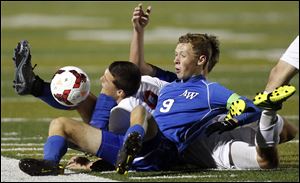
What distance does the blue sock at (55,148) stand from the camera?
843 centimetres

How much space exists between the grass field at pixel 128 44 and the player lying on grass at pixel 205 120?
0.67 ft

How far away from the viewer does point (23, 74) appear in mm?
9344

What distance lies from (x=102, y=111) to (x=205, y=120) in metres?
0.82

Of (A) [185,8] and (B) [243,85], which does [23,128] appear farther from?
(A) [185,8]

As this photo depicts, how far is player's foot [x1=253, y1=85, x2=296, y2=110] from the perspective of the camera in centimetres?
812

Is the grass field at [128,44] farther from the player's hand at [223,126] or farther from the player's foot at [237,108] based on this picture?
the player's foot at [237,108]

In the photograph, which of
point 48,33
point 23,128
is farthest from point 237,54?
point 23,128

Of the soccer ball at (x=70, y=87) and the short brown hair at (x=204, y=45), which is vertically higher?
the short brown hair at (x=204, y=45)

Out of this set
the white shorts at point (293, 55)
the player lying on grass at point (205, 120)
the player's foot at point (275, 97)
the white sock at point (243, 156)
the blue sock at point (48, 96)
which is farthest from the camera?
the blue sock at point (48, 96)

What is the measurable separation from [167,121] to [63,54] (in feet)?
53.0

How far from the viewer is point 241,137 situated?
30.4 feet

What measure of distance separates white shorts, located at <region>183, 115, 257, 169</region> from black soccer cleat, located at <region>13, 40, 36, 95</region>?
138 centimetres

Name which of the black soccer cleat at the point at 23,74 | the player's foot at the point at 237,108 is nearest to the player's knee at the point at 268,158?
the player's foot at the point at 237,108

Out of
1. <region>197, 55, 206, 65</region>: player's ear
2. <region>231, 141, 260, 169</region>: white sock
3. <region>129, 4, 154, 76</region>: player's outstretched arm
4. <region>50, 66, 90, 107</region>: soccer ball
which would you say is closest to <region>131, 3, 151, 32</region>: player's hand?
<region>129, 4, 154, 76</region>: player's outstretched arm
